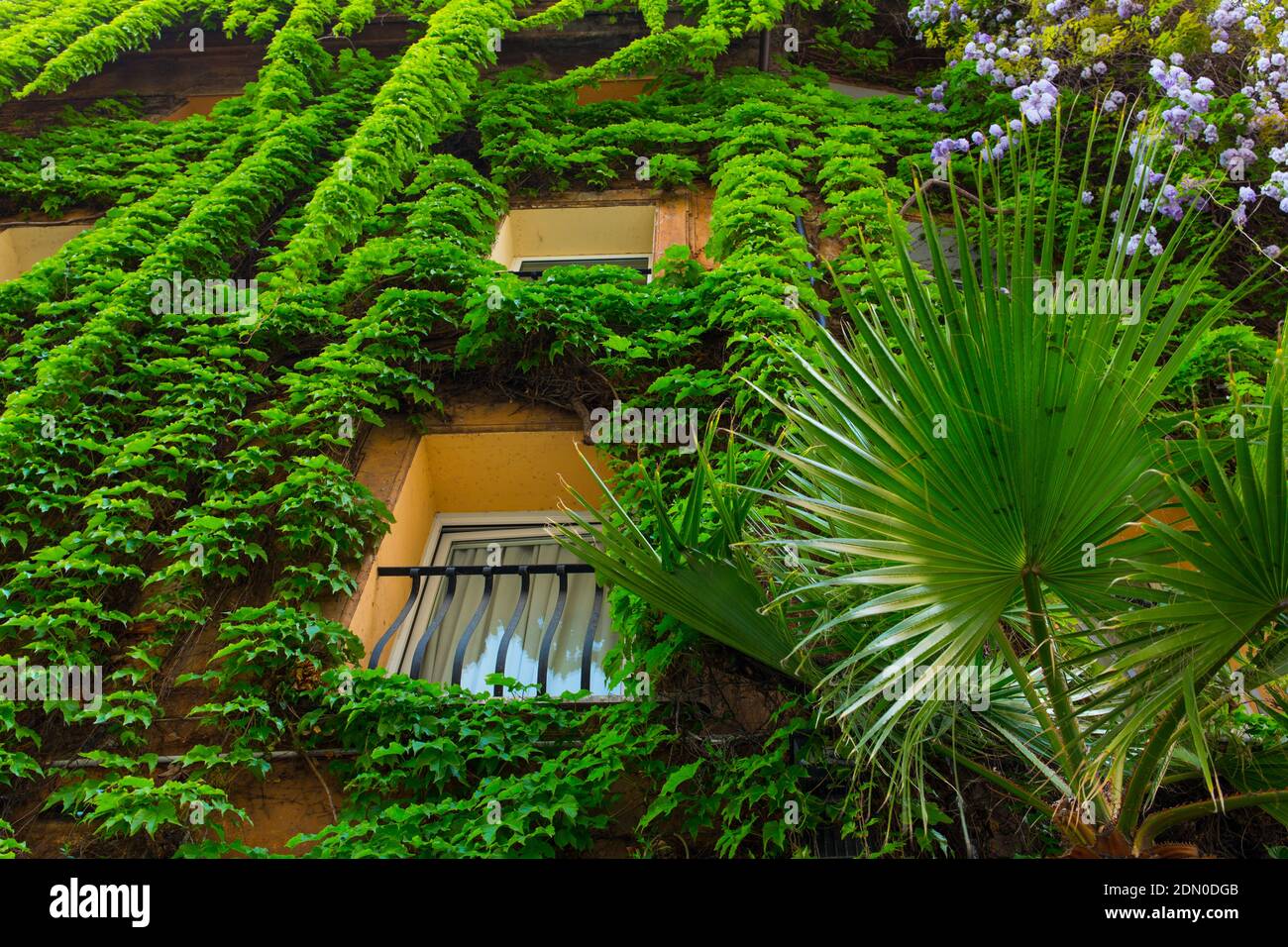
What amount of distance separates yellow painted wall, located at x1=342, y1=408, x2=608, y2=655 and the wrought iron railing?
451 mm

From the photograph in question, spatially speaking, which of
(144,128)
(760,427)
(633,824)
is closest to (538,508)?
(760,427)

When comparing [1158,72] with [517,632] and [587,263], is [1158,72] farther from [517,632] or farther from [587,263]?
[517,632]

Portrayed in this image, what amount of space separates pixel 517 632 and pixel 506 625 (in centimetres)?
9

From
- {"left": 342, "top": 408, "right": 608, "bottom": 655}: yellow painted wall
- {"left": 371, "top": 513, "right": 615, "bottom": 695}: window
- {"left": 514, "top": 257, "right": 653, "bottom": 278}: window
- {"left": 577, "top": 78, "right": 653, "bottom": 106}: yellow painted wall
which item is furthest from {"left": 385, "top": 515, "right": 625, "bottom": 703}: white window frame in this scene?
{"left": 577, "top": 78, "right": 653, "bottom": 106}: yellow painted wall

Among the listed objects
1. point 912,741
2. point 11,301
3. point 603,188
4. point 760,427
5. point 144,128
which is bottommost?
point 912,741

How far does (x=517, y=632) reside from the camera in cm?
586

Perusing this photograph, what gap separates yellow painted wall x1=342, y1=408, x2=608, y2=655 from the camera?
6.47 m

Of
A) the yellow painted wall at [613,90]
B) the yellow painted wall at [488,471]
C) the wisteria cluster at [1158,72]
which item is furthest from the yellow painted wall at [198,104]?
the wisteria cluster at [1158,72]

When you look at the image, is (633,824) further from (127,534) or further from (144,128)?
(144,128)

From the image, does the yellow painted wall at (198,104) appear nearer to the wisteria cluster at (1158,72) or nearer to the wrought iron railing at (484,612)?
the wisteria cluster at (1158,72)

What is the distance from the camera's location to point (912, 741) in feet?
10.8

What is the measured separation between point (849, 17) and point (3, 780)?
9925 mm

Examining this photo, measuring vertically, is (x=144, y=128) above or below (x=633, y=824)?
above

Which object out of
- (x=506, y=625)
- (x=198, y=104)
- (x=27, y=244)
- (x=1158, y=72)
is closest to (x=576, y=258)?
(x=506, y=625)
